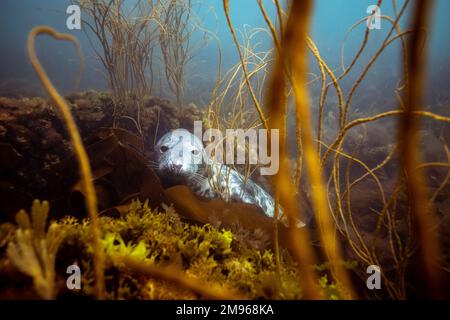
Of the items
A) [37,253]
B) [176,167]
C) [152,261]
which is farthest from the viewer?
[176,167]

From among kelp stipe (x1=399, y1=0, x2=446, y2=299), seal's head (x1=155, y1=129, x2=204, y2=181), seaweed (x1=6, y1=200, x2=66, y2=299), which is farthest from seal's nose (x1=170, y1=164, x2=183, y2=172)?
kelp stipe (x1=399, y1=0, x2=446, y2=299)

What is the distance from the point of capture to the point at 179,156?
3566 millimetres

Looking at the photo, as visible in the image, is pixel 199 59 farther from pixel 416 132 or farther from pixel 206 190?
pixel 416 132

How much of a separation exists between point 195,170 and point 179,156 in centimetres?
32

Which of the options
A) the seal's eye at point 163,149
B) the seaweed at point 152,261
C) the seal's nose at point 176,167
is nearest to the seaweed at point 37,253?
the seaweed at point 152,261

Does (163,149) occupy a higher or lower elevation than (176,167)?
higher

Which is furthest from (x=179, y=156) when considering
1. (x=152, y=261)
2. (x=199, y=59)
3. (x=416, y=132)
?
(x=199, y=59)

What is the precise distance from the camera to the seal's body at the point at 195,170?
11.4ft

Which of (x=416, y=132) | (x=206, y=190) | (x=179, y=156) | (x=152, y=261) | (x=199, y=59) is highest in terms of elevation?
(x=199, y=59)

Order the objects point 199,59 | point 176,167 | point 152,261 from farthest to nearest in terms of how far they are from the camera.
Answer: point 199,59 < point 176,167 < point 152,261

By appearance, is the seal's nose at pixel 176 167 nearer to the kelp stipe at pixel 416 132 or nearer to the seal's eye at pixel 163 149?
the seal's eye at pixel 163 149

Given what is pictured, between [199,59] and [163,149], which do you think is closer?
[163,149]

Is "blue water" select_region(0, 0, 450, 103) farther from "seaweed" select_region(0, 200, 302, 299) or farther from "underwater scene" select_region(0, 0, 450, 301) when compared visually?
"seaweed" select_region(0, 200, 302, 299)

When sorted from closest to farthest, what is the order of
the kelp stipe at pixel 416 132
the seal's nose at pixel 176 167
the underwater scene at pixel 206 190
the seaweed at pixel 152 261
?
the kelp stipe at pixel 416 132, the underwater scene at pixel 206 190, the seaweed at pixel 152 261, the seal's nose at pixel 176 167
